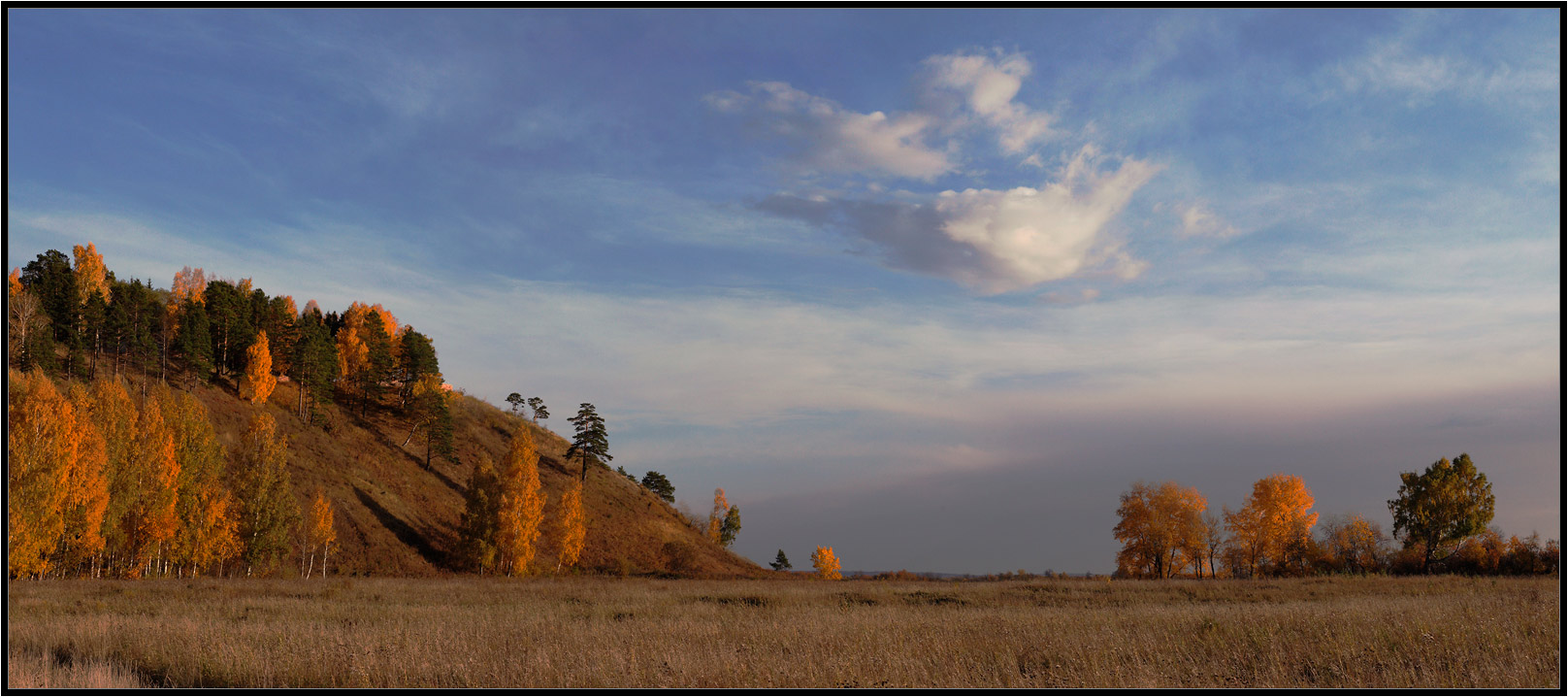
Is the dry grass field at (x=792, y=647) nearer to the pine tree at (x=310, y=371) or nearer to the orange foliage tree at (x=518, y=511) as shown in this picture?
the orange foliage tree at (x=518, y=511)

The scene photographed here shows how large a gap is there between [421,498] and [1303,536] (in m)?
88.1

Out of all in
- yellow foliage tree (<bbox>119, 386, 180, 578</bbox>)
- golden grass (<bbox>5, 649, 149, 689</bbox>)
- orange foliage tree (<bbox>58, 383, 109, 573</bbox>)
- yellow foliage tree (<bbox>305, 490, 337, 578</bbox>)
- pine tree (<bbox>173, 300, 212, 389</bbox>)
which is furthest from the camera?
pine tree (<bbox>173, 300, 212, 389</bbox>)

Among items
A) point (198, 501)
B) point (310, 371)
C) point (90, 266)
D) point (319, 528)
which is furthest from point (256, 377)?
point (90, 266)

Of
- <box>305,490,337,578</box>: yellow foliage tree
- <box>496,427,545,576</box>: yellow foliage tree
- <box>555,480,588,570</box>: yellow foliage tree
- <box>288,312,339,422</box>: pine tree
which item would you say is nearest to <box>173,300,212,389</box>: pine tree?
<box>288,312,339,422</box>: pine tree

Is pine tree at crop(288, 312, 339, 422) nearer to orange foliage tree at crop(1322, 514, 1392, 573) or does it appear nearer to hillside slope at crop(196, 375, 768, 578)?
hillside slope at crop(196, 375, 768, 578)

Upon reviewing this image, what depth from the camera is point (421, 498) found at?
85250 millimetres

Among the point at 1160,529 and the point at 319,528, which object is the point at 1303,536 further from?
the point at 319,528

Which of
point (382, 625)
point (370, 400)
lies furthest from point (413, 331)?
point (382, 625)

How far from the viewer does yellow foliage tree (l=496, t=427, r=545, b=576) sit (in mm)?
62656

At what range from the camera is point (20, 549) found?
3766cm

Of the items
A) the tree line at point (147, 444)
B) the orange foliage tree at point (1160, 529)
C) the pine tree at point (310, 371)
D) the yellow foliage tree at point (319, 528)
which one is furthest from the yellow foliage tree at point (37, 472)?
the orange foliage tree at point (1160, 529)

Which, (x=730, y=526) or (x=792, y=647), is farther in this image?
(x=730, y=526)

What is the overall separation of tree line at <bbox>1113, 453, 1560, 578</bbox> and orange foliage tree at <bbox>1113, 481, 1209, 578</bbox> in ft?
0.27

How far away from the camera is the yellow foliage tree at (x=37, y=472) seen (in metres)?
37.8
